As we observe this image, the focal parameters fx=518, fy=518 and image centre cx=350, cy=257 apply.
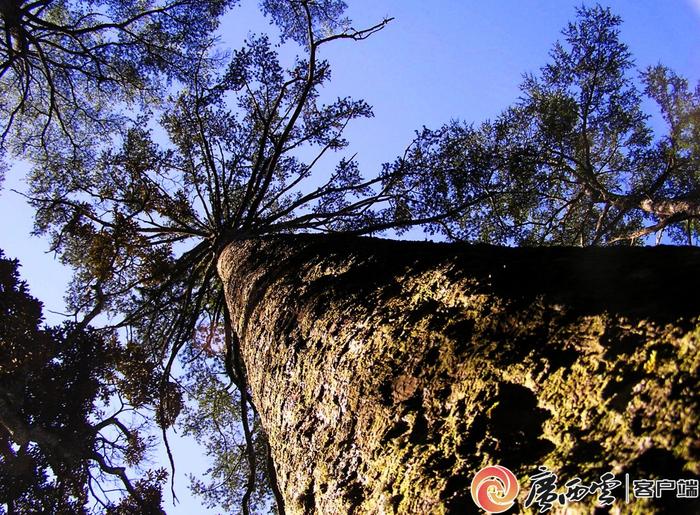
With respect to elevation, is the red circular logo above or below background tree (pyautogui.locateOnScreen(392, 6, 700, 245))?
below

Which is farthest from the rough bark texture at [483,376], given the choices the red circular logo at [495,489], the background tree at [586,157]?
the background tree at [586,157]

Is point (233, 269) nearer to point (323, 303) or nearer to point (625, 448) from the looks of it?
point (323, 303)

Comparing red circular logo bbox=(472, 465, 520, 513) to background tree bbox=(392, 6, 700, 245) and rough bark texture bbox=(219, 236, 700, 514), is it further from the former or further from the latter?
background tree bbox=(392, 6, 700, 245)

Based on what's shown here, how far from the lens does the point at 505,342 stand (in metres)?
1.22

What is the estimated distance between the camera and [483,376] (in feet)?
3.91

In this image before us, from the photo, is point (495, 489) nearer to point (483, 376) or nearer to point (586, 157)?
point (483, 376)

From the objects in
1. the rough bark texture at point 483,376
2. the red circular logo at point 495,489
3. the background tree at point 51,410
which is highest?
the background tree at point 51,410

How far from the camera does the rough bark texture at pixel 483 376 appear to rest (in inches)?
34.3

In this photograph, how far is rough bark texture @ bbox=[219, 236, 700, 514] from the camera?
87 centimetres

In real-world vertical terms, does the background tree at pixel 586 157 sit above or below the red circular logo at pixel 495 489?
above

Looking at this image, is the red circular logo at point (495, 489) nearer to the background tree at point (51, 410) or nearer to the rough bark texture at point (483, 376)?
the rough bark texture at point (483, 376)

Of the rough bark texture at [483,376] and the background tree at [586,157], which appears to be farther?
the background tree at [586,157]

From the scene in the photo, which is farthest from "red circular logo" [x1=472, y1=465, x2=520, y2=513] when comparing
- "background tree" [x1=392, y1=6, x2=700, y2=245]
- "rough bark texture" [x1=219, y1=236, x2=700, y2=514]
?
"background tree" [x1=392, y1=6, x2=700, y2=245]

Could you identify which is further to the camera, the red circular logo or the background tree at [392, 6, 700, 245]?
the background tree at [392, 6, 700, 245]
